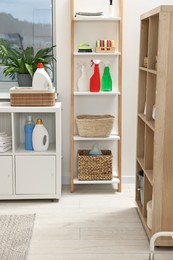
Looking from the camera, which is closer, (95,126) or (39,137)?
(39,137)

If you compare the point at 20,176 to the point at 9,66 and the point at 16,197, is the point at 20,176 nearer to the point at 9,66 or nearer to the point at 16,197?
the point at 16,197

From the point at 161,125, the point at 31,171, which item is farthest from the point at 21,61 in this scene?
the point at 161,125

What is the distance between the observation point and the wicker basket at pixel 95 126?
3939 millimetres

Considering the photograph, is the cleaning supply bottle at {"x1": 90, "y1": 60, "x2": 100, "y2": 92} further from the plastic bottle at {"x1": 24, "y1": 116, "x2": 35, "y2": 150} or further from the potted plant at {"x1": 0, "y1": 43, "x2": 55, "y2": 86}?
the plastic bottle at {"x1": 24, "y1": 116, "x2": 35, "y2": 150}

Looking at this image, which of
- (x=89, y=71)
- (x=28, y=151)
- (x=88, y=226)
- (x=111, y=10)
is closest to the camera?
(x=88, y=226)

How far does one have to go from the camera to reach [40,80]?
12.4 feet

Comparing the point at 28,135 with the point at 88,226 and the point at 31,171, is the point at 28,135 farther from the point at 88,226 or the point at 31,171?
the point at 88,226

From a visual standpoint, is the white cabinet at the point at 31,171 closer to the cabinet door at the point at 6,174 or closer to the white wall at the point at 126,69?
the cabinet door at the point at 6,174

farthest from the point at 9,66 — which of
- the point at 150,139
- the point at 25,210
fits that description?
the point at 150,139

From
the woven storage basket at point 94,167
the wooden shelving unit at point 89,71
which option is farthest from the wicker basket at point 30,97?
the woven storage basket at point 94,167

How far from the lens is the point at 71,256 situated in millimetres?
2816

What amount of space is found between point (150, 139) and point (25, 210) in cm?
113

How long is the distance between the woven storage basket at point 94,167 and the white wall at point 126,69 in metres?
0.28

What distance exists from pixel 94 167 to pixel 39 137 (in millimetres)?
552
